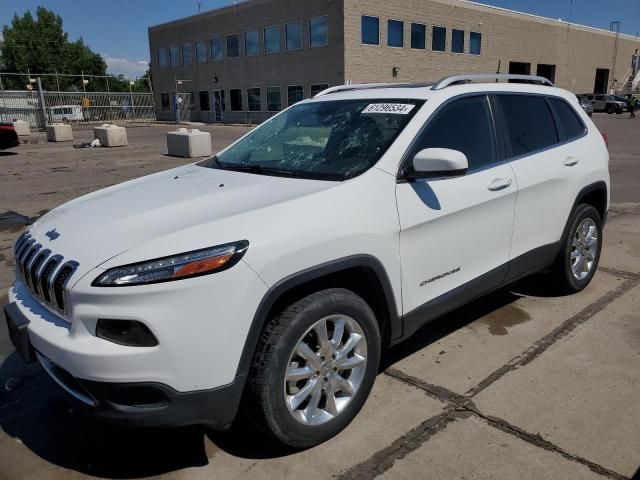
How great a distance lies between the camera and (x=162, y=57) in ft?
163

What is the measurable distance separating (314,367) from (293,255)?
0.59m

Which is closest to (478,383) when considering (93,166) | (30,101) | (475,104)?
(475,104)

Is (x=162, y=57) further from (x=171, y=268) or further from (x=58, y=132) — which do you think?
(x=171, y=268)

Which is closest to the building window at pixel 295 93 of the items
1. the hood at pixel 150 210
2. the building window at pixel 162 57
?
the building window at pixel 162 57

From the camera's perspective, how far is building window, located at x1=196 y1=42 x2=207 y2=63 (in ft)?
145

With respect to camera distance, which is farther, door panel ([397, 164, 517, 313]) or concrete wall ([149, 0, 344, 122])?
concrete wall ([149, 0, 344, 122])

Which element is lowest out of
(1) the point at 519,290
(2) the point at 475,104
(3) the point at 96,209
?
(1) the point at 519,290

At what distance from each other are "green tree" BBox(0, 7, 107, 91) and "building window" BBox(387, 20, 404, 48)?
52682 mm

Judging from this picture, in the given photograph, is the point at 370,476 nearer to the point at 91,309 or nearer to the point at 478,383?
the point at 478,383

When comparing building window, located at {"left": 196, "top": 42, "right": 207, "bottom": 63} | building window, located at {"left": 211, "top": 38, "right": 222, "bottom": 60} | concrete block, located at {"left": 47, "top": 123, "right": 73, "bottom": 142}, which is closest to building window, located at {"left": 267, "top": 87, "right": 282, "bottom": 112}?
building window, located at {"left": 211, "top": 38, "right": 222, "bottom": 60}

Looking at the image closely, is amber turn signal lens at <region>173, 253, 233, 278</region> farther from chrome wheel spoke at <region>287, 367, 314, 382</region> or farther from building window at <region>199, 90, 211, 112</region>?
building window at <region>199, 90, 211, 112</region>

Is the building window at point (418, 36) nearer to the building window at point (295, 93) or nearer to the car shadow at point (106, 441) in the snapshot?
the building window at point (295, 93)

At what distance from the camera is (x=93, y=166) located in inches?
569

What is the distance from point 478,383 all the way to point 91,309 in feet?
7.41
